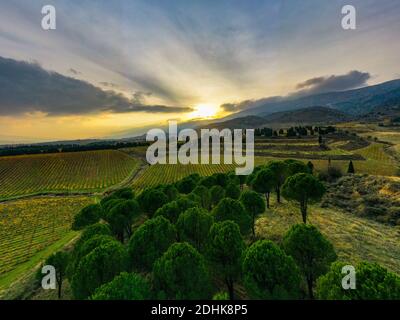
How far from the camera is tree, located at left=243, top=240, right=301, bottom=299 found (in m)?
18.9

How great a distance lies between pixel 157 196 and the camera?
4725 cm

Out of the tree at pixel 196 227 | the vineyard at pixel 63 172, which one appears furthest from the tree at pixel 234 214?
the vineyard at pixel 63 172

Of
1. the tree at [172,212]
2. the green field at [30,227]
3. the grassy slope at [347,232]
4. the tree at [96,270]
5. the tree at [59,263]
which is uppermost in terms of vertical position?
the tree at [172,212]

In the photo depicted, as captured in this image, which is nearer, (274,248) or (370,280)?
(370,280)

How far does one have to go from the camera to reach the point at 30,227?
69125 millimetres

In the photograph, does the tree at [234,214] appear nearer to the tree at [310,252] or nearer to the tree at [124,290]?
the tree at [310,252]

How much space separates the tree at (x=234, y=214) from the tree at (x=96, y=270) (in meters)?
16.8

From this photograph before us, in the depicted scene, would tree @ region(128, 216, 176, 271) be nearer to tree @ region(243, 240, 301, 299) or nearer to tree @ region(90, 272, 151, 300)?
tree @ region(90, 272, 151, 300)

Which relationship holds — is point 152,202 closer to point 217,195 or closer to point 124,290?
point 217,195

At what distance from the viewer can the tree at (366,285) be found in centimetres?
1466

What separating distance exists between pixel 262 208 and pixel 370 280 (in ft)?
86.1
